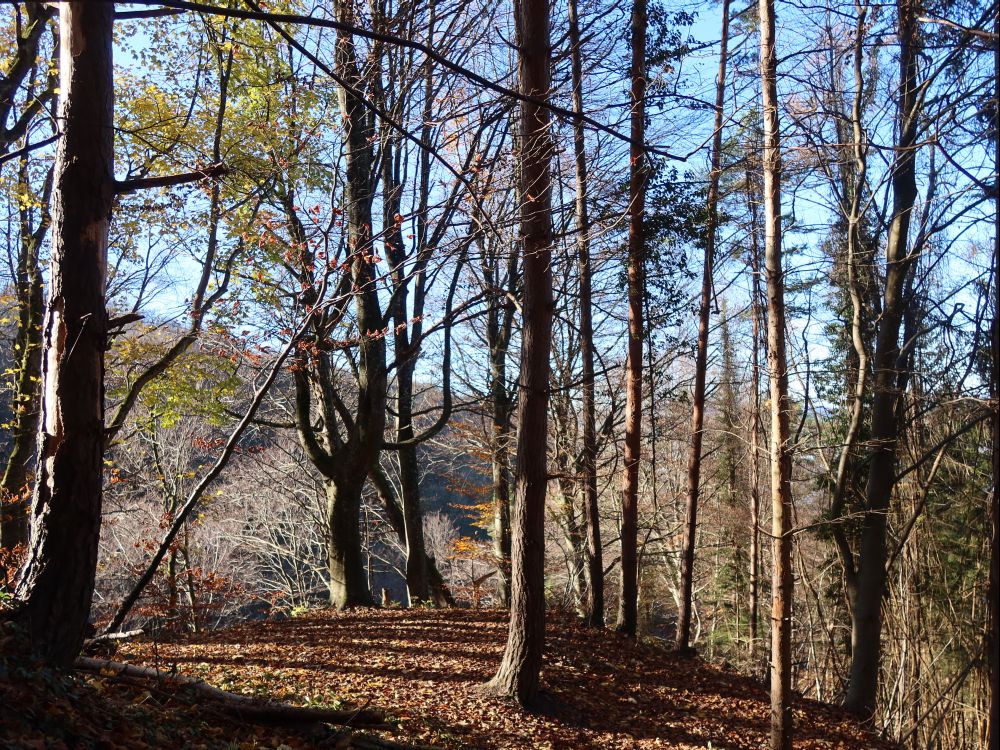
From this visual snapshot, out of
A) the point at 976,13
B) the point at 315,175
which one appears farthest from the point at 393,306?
the point at 976,13

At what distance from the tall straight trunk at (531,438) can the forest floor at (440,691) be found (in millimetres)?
406

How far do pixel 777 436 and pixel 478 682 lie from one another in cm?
382

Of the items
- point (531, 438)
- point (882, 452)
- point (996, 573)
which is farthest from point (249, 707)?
point (882, 452)

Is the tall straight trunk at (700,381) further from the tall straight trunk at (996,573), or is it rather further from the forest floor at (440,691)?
→ the tall straight trunk at (996,573)

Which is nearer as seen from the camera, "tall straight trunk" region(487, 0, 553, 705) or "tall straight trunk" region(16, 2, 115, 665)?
"tall straight trunk" region(16, 2, 115, 665)

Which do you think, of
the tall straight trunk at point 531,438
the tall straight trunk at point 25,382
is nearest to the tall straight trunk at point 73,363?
the tall straight trunk at point 531,438

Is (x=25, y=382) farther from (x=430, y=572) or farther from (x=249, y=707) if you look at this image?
(x=249, y=707)

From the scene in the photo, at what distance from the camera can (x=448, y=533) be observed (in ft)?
89.9

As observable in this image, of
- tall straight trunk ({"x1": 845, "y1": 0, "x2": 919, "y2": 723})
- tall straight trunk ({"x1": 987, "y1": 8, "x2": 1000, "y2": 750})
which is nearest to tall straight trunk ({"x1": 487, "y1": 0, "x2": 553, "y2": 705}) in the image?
tall straight trunk ({"x1": 987, "y1": 8, "x2": 1000, "y2": 750})

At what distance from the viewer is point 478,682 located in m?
6.57

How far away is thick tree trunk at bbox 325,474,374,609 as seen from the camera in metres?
10.7

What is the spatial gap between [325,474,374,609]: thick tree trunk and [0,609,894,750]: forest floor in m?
0.74

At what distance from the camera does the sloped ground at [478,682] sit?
18.4ft

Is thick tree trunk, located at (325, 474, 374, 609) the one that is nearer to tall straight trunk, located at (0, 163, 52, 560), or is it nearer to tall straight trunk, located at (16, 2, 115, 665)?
tall straight trunk, located at (0, 163, 52, 560)
